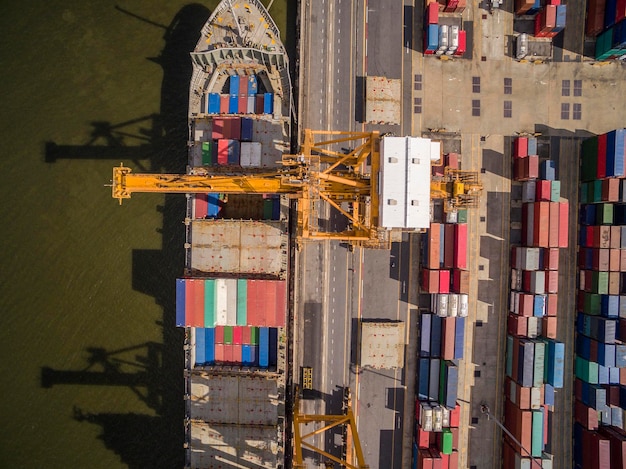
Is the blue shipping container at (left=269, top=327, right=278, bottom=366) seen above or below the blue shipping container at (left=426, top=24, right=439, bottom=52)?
below

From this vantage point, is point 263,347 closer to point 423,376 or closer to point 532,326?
point 423,376

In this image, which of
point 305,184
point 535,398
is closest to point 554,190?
point 535,398

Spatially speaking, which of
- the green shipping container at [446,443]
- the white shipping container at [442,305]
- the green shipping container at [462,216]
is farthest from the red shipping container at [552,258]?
the green shipping container at [446,443]

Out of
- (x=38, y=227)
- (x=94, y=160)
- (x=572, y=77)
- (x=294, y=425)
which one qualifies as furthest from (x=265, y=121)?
(x=572, y=77)

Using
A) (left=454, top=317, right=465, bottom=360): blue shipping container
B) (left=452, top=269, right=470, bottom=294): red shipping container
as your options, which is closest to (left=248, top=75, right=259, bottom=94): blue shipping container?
(left=452, top=269, right=470, bottom=294): red shipping container

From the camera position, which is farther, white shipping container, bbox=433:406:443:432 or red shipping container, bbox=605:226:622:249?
white shipping container, bbox=433:406:443:432

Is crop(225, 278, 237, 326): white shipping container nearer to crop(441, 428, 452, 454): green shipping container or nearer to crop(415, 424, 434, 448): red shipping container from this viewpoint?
crop(415, 424, 434, 448): red shipping container

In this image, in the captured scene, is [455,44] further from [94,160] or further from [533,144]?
[94,160]
